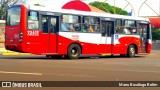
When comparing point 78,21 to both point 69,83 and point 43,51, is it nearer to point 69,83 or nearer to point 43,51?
point 43,51

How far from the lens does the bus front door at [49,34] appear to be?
20953 millimetres

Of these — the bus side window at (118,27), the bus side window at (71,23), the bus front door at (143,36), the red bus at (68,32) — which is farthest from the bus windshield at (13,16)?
the bus front door at (143,36)

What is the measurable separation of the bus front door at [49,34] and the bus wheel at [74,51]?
1.06 m

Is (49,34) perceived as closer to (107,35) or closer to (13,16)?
(13,16)

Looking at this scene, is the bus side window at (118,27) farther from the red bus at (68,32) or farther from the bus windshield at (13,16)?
the bus windshield at (13,16)

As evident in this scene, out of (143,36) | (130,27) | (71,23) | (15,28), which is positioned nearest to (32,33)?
(15,28)

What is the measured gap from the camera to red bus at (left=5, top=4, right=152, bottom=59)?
66.9 feet

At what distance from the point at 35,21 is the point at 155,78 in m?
9.97

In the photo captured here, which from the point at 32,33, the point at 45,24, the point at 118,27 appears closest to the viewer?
the point at 32,33

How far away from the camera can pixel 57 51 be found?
21.4 metres

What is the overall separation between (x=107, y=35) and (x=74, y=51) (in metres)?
3.00

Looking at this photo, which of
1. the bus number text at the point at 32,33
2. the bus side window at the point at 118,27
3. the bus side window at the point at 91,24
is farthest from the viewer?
the bus side window at the point at 118,27

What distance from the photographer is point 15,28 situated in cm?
2064

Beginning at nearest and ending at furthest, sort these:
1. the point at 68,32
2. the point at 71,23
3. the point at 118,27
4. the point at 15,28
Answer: the point at 15,28 < the point at 68,32 < the point at 71,23 < the point at 118,27
